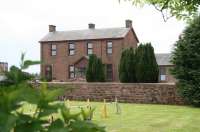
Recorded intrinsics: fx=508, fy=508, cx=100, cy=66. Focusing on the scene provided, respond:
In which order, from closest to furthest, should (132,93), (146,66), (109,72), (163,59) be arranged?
(132,93) → (146,66) → (109,72) → (163,59)

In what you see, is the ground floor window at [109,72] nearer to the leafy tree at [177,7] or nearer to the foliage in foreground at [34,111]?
the leafy tree at [177,7]

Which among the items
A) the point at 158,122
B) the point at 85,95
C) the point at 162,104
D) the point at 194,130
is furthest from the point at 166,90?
the point at 194,130

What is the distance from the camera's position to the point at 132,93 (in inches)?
1336

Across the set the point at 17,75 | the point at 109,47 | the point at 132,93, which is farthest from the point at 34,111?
the point at 109,47

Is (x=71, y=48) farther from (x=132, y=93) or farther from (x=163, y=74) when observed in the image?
(x=132, y=93)

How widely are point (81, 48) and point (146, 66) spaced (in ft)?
70.6

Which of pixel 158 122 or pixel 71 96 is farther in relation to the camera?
pixel 71 96

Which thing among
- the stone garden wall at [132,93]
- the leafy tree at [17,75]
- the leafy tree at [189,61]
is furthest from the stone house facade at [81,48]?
the leafy tree at [17,75]

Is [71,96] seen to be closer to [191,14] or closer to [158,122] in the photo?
[158,122]

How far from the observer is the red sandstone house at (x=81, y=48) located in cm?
5534

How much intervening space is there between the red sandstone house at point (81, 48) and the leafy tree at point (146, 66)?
16.3 meters

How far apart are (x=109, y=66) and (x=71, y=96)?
19.6 meters

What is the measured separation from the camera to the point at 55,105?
1.94m

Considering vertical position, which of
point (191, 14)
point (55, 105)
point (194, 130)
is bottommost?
point (194, 130)
